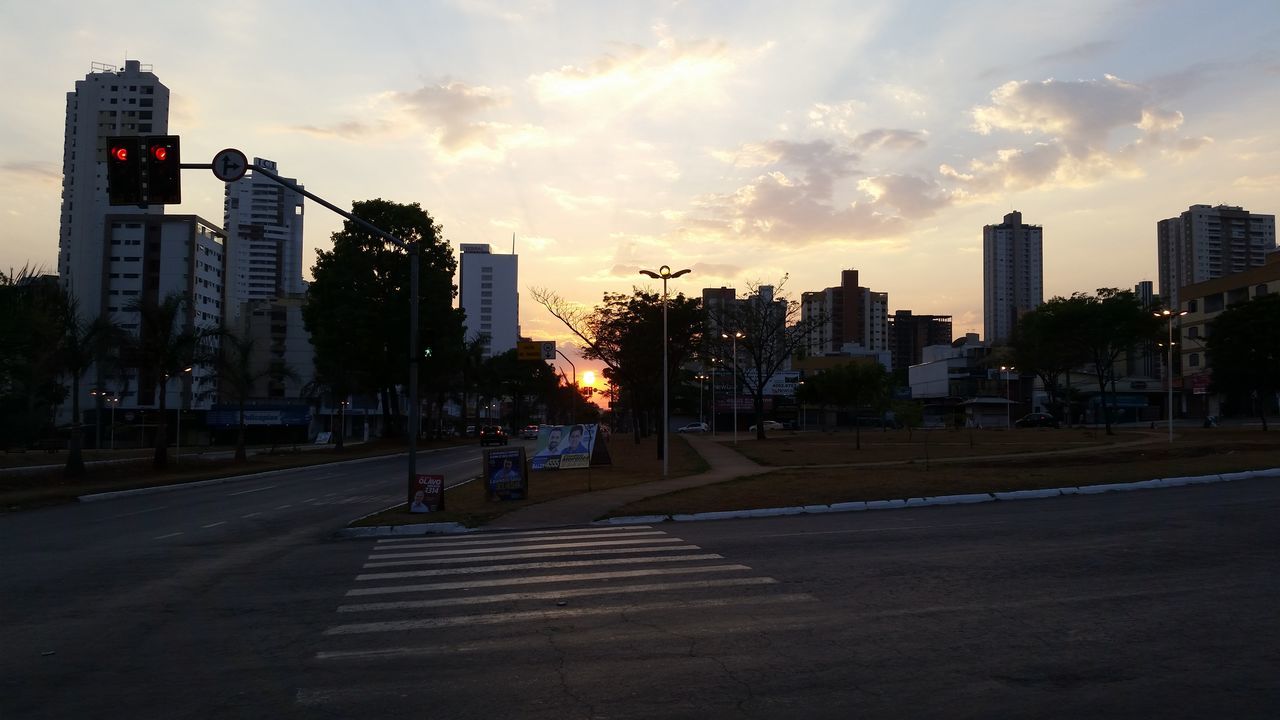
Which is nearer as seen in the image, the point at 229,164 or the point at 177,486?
the point at 229,164

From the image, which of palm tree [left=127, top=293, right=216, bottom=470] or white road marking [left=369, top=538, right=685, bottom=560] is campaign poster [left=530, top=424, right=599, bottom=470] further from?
white road marking [left=369, top=538, right=685, bottom=560]

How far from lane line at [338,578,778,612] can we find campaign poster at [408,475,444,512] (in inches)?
392

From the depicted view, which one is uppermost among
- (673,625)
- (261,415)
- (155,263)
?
(155,263)

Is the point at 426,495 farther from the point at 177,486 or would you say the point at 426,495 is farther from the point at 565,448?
the point at 177,486

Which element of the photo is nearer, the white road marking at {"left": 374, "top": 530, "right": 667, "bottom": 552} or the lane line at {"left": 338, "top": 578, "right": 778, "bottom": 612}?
the lane line at {"left": 338, "top": 578, "right": 778, "bottom": 612}

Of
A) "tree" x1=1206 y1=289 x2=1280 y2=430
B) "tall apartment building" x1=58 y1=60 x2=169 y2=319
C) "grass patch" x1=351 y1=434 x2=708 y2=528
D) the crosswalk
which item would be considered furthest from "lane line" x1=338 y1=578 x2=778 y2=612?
"tall apartment building" x1=58 y1=60 x2=169 y2=319

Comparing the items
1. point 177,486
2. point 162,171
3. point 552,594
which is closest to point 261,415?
point 177,486

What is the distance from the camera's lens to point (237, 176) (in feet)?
53.9

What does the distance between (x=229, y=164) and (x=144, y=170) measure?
1.48 metres

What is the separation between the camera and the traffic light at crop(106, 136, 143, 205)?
1505cm

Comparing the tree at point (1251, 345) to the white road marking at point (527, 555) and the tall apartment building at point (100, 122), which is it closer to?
the white road marking at point (527, 555)

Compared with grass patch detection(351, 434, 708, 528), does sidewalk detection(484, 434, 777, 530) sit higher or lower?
higher

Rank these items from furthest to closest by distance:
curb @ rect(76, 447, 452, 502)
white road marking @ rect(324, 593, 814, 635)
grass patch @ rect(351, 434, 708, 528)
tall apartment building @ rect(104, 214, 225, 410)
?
tall apartment building @ rect(104, 214, 225, 410) < curb @ rect(76, 447, 452, 502) < grass patch @ rect(351, 434, 708, 528) < white road marking @ rect(324, 593, 814, 635)

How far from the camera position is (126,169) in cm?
1509
